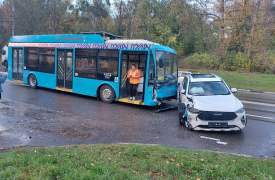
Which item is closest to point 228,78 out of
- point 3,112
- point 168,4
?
point 168,4

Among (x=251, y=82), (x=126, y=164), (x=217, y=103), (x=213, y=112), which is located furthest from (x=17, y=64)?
(x=251, y=82)

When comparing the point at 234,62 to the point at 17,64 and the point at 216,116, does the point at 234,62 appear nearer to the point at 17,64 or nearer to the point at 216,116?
the point at 17,64

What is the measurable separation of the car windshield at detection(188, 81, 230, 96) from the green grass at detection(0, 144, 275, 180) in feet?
12.4

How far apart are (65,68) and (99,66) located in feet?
8.29

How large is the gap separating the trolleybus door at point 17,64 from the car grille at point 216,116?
12926mm

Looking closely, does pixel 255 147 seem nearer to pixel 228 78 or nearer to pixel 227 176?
pixel 227 176

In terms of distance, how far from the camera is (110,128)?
7.97 meters

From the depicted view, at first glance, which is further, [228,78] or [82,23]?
[82,23]

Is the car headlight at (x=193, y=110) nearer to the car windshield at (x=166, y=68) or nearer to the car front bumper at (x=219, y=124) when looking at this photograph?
the car front bumper at (x=219, y=124)

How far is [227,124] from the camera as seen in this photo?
7.45 metres

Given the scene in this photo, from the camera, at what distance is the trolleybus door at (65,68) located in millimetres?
13516

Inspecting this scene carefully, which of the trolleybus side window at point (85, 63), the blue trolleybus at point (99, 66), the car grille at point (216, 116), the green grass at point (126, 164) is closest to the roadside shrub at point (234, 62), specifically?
the blue trolleybus at point (99, 66)

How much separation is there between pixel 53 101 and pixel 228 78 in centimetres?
1970

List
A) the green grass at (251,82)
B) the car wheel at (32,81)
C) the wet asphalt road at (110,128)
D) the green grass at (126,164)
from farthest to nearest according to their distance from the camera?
1. the green grass at (251,82)
2. the car wheel at (32,81)
3. the wet asphalt road at (110,128)
4. the green grass at (126,164)
